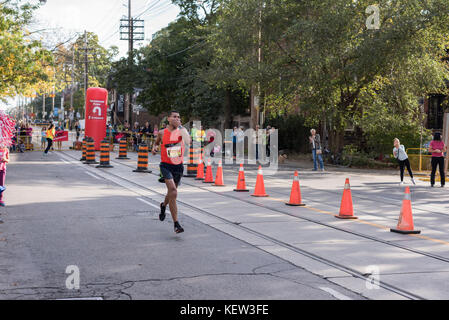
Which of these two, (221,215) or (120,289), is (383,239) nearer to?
(221,215)

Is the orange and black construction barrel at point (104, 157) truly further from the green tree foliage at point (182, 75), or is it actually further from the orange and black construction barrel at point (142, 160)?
the green tree foliage at point (182, 75)

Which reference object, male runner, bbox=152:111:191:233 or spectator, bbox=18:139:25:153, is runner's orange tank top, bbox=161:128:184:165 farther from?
spectator, bbox=18:139:25:153

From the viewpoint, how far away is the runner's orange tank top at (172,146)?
29.5ft

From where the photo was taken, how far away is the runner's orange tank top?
29.5ft

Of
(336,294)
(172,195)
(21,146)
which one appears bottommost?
(336,294)

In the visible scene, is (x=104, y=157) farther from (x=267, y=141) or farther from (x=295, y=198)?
(x=295, y=198)

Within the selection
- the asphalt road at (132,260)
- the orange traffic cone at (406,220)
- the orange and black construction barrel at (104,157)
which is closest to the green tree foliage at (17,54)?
the orange and black construction barrel at (104,157)

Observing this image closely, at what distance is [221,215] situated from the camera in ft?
35.8

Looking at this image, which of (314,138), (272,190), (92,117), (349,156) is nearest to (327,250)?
(272,190)

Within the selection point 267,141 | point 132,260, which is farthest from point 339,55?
point 132,260

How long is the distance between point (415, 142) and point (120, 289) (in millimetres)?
22576

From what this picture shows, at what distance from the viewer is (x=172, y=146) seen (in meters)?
8.99

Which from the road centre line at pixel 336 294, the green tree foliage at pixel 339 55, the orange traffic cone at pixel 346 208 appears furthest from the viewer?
the green tree foliage at pixel 339 55

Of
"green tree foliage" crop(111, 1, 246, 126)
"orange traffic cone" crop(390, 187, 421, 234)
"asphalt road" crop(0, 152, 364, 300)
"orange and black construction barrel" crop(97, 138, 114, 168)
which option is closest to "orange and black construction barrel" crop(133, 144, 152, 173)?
"orange and black construction barrel" crop(97, 138, 114, 168)
